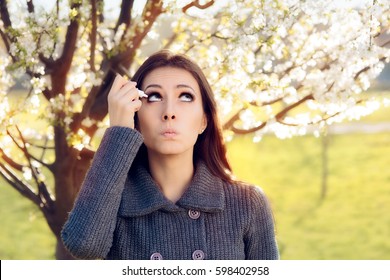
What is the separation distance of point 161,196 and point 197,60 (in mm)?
1362

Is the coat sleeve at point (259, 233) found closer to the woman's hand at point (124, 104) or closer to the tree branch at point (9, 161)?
the woman's hand at point (124, 104)

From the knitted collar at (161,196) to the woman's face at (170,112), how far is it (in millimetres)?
84

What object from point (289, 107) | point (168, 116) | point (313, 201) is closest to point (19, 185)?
point (289, 107)

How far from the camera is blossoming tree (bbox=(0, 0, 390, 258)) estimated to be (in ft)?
9.91

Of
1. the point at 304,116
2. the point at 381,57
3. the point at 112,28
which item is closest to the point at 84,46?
the point at 112,28

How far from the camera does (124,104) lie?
215cm

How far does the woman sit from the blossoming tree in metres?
0.76

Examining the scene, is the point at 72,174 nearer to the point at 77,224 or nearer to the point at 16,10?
the point at 16,10

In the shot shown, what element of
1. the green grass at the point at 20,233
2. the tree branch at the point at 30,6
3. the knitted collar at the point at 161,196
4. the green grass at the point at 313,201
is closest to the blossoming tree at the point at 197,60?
the tree branch at the point at 30,6

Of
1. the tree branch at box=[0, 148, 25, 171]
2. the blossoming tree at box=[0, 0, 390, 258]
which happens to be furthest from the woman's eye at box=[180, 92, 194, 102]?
the tree branch at box=[0, 148, 25, 171]
